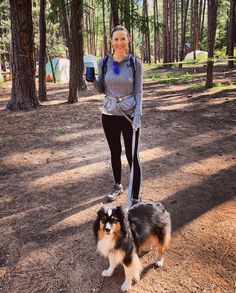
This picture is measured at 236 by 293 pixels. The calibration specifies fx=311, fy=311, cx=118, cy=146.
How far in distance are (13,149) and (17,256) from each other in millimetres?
4230

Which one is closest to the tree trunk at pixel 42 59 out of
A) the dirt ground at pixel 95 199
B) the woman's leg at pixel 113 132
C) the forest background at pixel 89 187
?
the forest background at pixel 89 187

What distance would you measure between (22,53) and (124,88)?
26.2 feet

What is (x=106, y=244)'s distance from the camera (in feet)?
9.84

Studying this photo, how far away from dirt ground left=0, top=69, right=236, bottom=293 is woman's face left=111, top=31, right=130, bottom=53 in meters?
2.31

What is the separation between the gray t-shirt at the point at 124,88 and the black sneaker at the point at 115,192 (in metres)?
1.31

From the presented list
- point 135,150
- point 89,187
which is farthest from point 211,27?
point 135,150

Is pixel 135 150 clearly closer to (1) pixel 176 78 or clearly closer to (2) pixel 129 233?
(2) pixel 129 233

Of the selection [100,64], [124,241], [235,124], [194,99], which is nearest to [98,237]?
[124,241]

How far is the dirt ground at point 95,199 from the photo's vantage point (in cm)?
335

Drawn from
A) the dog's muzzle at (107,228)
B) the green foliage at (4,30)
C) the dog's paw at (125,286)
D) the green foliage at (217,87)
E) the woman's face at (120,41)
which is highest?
the green foliage at (4,30)

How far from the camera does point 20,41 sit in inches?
428

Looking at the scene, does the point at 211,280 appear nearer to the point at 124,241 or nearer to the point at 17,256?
the point at 124,241

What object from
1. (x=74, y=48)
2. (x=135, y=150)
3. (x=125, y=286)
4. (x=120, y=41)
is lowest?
(x=125, y=286)

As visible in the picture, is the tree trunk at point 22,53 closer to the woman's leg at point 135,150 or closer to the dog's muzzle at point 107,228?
the woman's leg at point 135,150
